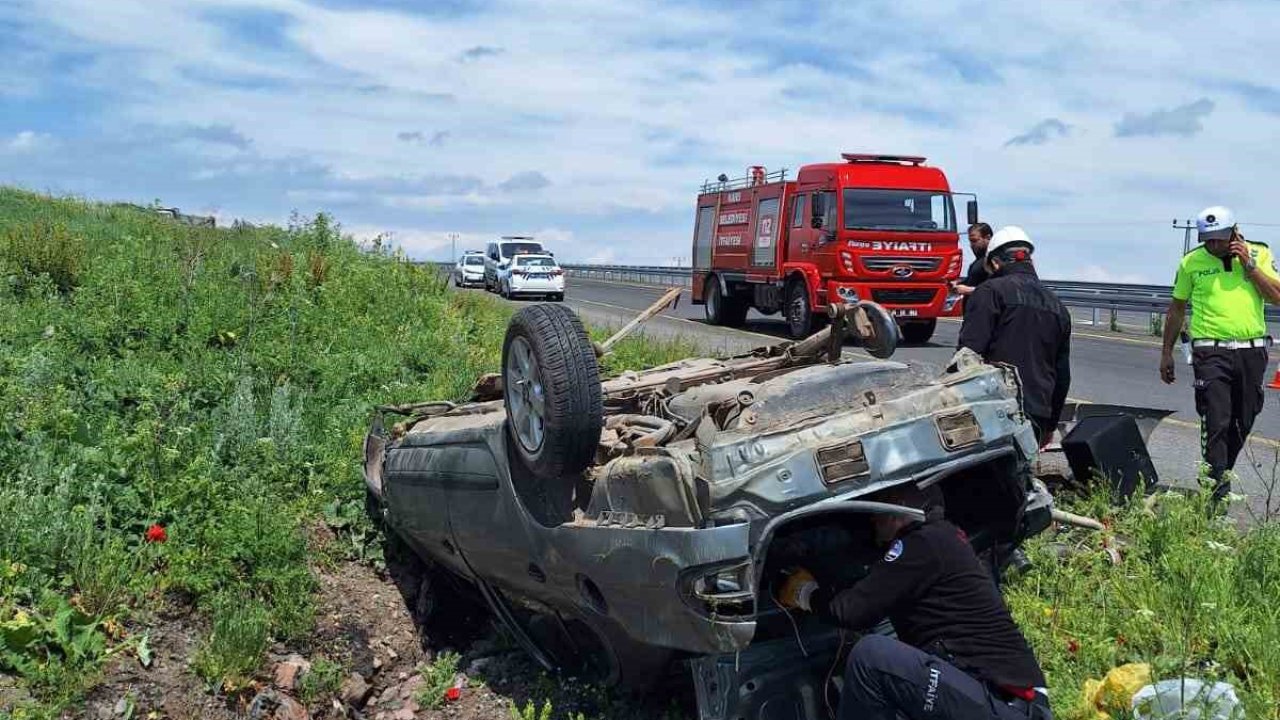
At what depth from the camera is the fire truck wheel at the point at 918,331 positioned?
1761cm

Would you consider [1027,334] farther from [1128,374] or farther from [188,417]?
[1128,374]

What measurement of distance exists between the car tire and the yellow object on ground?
2025 mm

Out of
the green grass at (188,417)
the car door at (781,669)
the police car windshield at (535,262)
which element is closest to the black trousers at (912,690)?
the car door at (781,669)

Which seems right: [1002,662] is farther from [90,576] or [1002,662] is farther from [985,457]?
[90,576]

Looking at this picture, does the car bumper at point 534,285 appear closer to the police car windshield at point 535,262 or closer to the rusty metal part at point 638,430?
the police car windshield at point 535,262

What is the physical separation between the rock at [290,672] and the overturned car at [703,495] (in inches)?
34.1

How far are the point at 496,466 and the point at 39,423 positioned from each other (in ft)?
10.0

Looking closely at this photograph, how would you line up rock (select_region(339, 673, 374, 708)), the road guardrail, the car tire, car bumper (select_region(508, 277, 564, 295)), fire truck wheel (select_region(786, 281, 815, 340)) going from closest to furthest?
1. the car tire
2. rock (select_region(339, 673, 374, 708))
3. fire truck wheel (select_region(786, 281, 815, 340))
4. the road guardrail
5. car bumper (select_region(508, 277, 564, 295))

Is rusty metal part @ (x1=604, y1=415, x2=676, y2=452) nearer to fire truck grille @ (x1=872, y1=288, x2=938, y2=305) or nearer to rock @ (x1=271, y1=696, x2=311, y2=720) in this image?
rock @ (x1=271, y1=696, x2=311, y2=720)

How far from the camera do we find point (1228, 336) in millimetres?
6227

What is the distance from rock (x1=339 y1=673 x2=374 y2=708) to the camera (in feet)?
16.8

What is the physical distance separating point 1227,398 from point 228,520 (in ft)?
17.3

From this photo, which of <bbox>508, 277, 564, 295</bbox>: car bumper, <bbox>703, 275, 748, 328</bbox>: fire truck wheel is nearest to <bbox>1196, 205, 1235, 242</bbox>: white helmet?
<bbox>703, 275, 748, 328</bbox>: fire truck wheel

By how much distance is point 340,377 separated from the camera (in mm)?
8383
